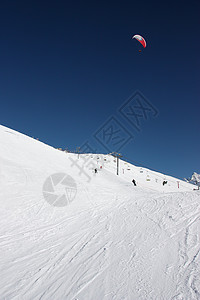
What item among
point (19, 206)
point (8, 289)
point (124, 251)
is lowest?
point (8, 289)

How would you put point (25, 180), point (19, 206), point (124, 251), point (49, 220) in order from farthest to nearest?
point (25, 180)
point (19, 206)
point (49, 220)
point (124, 251)

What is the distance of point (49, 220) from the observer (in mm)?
8492

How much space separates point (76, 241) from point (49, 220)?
9.24 feet

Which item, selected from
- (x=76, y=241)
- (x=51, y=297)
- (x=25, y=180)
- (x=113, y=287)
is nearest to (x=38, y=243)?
(x=76, y=241)

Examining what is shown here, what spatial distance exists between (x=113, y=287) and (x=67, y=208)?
7091 mm

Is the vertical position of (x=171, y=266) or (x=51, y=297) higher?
(x=171, y=266)

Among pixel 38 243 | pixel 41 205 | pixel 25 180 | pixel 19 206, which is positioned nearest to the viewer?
pixel 38 243

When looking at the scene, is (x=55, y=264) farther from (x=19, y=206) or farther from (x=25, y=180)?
(x=25, y=180)

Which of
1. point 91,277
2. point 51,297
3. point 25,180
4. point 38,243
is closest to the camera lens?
point 51,297

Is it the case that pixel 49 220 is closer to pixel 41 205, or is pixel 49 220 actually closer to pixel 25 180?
pixel 41 205

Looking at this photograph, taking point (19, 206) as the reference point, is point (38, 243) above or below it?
below

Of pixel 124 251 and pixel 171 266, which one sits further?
pixel 124 251

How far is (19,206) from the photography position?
9.34 meters

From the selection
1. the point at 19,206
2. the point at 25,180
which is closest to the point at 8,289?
the point at 19,206
